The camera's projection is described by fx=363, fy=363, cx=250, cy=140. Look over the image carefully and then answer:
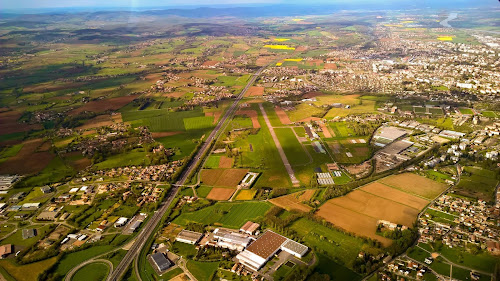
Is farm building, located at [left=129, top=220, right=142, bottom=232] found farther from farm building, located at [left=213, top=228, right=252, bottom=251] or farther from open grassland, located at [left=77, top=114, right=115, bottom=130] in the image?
open grassland, located at [left=77, top=114, right=115, bottom=130]

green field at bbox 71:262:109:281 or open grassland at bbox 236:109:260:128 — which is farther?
open grassland at bbox 236:109:260:128

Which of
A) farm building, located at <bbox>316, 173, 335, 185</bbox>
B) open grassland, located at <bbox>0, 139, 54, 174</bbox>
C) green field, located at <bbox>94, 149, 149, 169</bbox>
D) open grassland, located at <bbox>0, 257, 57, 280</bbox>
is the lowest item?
farm building, located at <bbox>316, 173, 335, 185</bbox>

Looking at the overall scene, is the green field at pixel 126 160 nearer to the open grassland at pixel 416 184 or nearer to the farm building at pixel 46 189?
the farm building at pixel 46 189

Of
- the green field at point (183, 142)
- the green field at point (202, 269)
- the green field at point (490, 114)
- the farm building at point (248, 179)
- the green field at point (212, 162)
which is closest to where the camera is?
the green field at point (202, 269)

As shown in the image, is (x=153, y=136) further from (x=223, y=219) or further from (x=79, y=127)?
(x=223, y=219)

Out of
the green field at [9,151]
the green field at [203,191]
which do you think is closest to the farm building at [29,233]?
the green field at [203,191]

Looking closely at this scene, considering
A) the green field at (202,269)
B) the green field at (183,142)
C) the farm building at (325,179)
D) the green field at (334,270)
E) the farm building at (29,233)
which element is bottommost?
the green field at (334,270)

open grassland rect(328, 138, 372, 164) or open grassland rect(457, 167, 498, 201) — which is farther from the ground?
open grassland rect(328, 138, 372, 164)

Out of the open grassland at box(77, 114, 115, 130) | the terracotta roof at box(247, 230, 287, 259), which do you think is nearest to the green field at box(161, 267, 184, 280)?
the terracotta roof at box(247, 230, 287, 259)
